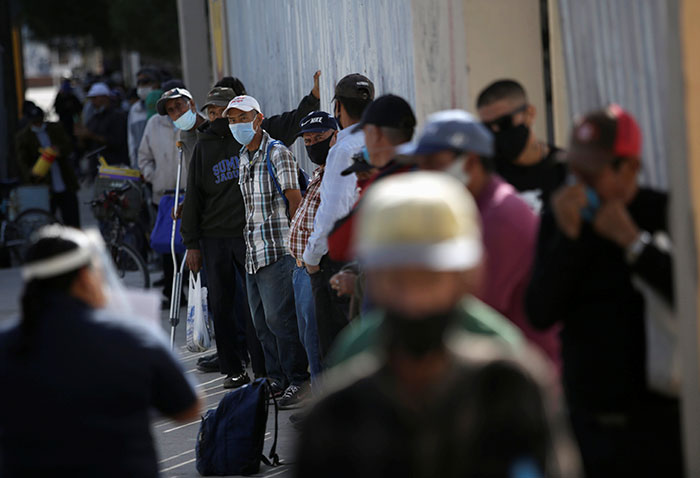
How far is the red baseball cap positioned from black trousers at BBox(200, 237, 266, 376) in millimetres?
5243

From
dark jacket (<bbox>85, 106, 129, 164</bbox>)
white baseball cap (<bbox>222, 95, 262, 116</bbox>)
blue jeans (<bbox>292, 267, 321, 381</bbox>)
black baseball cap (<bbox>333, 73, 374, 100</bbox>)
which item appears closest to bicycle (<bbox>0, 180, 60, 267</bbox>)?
dark jacket (<bbox>85, 106, 129, 164</bbox>)

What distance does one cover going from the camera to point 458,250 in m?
2.28

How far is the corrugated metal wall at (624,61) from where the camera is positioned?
4090 mm

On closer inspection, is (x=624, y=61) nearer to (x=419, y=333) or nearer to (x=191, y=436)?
(x=419, y=333)

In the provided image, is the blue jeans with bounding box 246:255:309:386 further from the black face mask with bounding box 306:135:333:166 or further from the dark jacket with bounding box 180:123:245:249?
the black face mask with bounding box 306:135:333:166

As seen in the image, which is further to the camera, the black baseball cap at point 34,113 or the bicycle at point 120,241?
the black baseball cap at point 34,113

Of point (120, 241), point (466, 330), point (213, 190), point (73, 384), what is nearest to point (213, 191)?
point (213, 190)

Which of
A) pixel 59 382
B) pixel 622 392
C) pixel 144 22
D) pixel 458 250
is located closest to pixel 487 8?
pixel 622 392

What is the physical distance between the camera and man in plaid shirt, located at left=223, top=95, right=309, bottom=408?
25.8 feet

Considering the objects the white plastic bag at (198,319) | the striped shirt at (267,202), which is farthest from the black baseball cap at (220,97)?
the white plastic bag at (198,319)

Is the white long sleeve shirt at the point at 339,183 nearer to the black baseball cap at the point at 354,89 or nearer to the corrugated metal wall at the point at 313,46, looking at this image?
the black baseball cap at the point at 354,89

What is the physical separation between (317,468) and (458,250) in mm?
465

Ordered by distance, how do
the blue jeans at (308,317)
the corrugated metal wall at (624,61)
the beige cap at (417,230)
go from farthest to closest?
1. the blue jeans at (308,317)
2. the corrugated metal wall at (624,61)
3. the beige cap at (417,230)

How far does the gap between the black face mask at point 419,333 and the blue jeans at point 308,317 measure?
493cm
